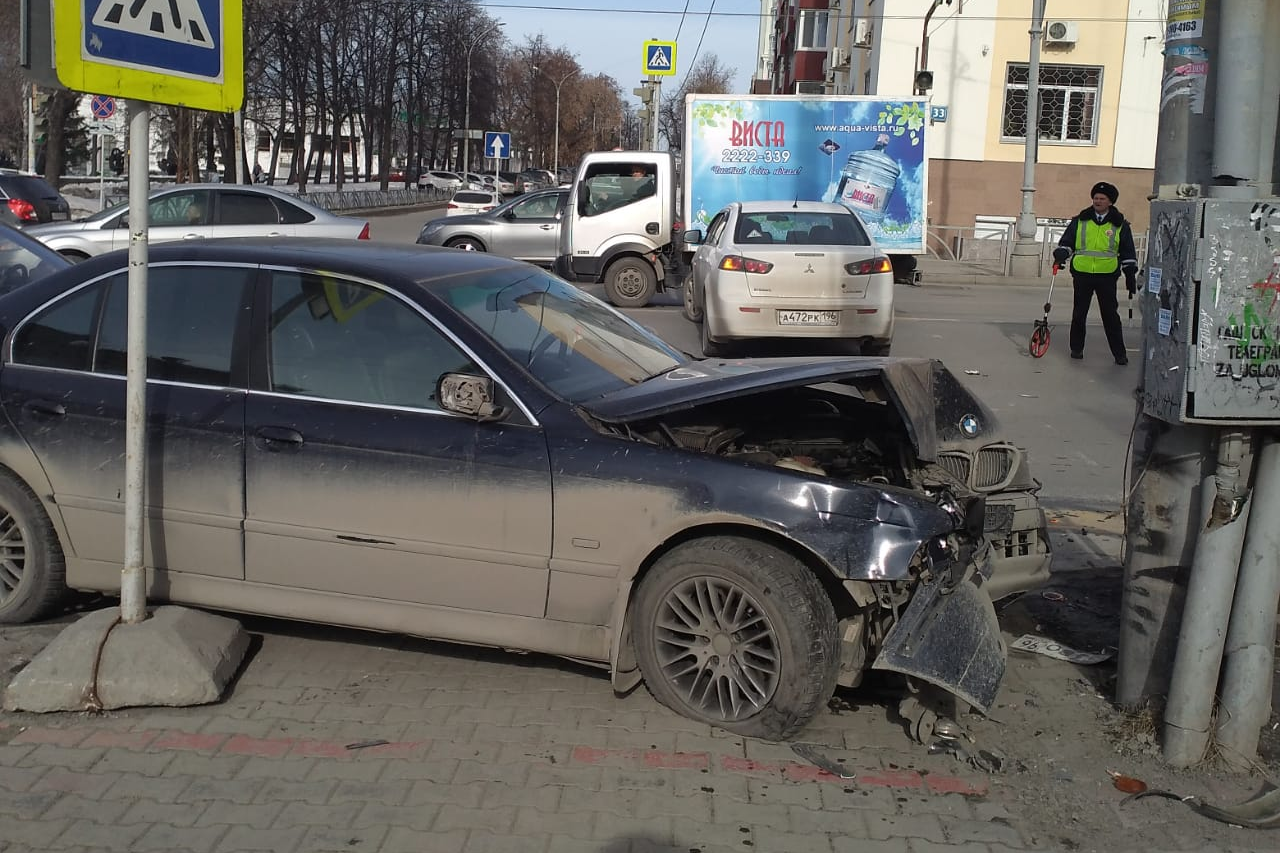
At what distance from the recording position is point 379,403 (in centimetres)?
460

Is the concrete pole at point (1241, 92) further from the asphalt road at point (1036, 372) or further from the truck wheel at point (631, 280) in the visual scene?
the truck wheel at point (631, 280)

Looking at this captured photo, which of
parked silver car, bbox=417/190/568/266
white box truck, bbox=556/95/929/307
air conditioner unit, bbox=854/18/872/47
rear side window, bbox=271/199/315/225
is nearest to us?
rear side window, bbox=271/199/315/225

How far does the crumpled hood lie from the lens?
14.3 ft

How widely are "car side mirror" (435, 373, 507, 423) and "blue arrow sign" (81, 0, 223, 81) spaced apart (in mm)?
1538

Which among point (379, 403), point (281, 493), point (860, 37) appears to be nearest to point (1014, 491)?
point (379, 403)

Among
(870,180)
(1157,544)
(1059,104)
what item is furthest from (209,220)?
(1059,104)

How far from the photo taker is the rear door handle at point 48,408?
492 centimetres

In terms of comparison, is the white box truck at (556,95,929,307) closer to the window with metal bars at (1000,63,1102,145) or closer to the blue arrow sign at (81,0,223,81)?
the window with metal bars at (1000,63,1102,145)

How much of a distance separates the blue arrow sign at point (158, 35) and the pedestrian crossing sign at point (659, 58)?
2413 cm

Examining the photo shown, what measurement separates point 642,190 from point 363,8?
41806 mm

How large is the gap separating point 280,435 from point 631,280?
14.6 meters

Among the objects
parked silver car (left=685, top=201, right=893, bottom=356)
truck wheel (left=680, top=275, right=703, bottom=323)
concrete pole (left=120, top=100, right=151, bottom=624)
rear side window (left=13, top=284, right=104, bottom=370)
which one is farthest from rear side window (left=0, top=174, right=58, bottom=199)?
concrete pole (left=120, top=100, right=151, bottom=624)

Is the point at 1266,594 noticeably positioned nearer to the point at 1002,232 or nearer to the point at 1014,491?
the point at 1014,491

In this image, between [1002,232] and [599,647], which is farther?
[1002,232]
